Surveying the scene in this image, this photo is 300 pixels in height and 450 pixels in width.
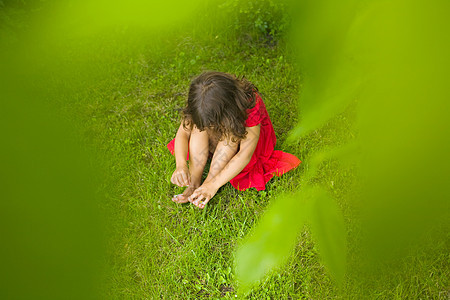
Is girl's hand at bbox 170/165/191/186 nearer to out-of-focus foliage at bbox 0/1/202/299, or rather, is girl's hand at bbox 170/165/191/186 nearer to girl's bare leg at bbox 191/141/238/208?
girl's bare leg at bbox 191/141/238/208

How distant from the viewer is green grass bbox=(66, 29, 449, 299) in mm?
2172

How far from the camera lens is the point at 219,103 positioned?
79.5 inches

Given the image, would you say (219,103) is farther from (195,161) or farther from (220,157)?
(195,161)

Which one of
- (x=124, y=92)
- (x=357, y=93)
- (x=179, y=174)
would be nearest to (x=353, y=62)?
(x=357, y=93)

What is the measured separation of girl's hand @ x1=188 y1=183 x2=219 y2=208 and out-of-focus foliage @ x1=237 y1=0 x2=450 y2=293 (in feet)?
6.79

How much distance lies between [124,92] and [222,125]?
58.6 inches

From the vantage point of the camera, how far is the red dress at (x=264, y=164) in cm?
251

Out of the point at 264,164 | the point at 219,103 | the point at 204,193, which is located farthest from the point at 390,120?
the point at 264,164

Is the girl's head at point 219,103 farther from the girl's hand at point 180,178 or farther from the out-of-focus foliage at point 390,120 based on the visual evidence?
the out-of-focus foliage at point 390,120

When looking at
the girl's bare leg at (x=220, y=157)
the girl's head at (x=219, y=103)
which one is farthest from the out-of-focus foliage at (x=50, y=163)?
the girl's bare leg at (x=220, y=157)

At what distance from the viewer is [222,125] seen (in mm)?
2131

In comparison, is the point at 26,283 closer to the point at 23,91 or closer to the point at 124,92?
the point at 23,91

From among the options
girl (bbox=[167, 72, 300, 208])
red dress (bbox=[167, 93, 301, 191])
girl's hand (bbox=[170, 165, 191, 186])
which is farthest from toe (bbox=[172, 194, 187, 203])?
red dress (bbox=[167, 93, 301, 191])

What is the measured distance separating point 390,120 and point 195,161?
2270 mm
